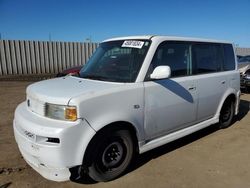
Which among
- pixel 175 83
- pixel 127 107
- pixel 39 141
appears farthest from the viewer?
pixel 175 83

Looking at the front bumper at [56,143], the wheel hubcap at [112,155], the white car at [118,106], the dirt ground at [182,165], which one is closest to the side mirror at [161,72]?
the white car at [118,106]

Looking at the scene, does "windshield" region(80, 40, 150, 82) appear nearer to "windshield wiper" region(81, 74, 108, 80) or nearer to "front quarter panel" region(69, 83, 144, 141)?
"windshield wiper" region(81, 74, 108, 80)

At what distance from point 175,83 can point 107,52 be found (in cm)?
127

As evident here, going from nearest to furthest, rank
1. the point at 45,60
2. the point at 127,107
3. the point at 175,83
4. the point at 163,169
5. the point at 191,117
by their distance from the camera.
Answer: the point at 127,107, the point at 163,169, the point at 175,83, the point at 191,117, the point at 45,60

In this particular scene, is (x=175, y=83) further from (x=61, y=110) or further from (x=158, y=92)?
(x=61, y=110)

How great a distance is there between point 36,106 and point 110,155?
1.19 metres

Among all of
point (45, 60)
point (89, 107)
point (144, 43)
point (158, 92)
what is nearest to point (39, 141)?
point (89, 107)

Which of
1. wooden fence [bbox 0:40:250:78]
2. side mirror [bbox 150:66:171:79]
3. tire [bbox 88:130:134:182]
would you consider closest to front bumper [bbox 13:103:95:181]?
tire [bbox 88:130:134:182]

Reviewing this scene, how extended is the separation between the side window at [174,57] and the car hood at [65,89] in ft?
2.74

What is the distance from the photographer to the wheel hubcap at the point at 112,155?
3770mm

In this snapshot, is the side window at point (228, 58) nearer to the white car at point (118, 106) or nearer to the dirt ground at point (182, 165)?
the white car at point (118, 106)

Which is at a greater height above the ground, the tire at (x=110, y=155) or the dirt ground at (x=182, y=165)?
the tire at (x=110, y=155)

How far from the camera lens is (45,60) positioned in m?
16.6

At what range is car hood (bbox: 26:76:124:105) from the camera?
346 centimetres
